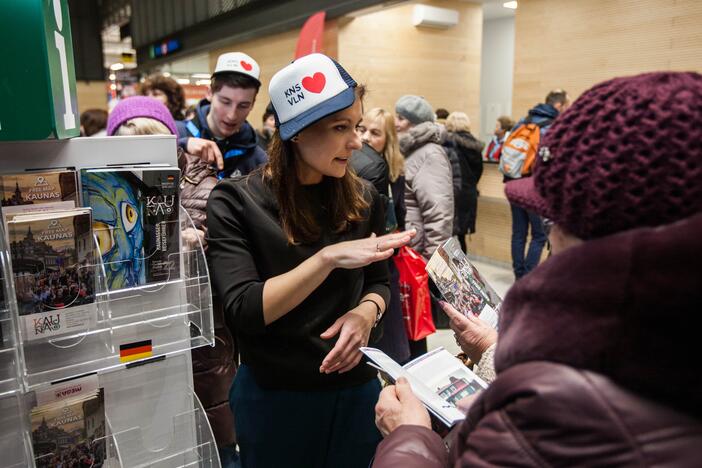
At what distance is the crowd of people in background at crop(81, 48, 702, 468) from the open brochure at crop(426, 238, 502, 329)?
0.18 feet

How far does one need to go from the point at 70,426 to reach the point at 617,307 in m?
1.04

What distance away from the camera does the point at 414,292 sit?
10.0 ft

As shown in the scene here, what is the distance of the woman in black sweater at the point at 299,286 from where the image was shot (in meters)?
1.40

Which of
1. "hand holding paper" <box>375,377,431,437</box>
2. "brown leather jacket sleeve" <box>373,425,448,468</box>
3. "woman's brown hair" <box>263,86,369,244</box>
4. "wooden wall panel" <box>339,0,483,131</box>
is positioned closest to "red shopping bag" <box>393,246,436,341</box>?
"woman's brown hair" <box>263,86,369,244</box>

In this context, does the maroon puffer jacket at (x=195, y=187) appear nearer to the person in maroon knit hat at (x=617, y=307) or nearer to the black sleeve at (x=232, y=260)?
the black sleeve at (x=232, y=260)

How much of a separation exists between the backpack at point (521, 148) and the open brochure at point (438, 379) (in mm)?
3948

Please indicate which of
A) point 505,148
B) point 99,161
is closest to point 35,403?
point 99,161

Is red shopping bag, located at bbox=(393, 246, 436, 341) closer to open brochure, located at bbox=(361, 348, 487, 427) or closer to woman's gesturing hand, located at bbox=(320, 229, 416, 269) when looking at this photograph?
open brochure, located at bbox=(361, 348, 487, 427)

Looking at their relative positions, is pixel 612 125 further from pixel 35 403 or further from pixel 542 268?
pixel 35 403

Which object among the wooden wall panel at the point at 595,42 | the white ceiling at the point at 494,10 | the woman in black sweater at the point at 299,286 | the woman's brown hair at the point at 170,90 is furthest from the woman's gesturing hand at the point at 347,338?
the white ceiling at the point at 494,10

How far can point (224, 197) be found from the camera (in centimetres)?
145

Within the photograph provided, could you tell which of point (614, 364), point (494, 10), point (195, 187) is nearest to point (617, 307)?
point (614, 364)

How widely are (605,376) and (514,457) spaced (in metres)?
0.15

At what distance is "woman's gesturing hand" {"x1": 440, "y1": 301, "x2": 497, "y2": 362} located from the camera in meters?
1.44
